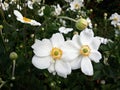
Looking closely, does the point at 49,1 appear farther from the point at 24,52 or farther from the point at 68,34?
the point at 24,52

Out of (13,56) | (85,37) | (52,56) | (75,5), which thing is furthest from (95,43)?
(75,5)

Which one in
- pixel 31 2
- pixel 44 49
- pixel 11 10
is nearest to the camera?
pixel 44 49

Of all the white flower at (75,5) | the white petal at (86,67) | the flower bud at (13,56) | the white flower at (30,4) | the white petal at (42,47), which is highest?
the white petal at (42,47)

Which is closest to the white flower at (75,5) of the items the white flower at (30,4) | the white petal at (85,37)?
the white flower at (30,4)

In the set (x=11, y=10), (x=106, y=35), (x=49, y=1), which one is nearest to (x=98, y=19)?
(x=49, y=1)

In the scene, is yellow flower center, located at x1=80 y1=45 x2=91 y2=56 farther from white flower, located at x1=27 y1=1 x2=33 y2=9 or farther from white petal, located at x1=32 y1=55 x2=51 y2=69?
white flower, located at x1=27 y1=1 x2=33 y2=9

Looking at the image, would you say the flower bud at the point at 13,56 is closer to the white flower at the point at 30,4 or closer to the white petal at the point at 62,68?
the white petal at the point at 62,68

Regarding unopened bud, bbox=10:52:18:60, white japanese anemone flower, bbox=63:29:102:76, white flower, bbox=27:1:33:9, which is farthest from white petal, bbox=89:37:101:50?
white flower, bbox=27:1:33:9

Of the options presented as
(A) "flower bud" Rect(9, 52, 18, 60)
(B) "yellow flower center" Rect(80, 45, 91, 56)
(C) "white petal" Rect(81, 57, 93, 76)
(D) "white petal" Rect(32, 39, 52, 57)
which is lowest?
(C) "white petal" Rect(81, 57, 93, 76)
